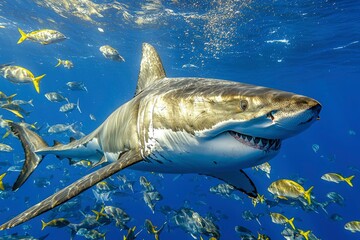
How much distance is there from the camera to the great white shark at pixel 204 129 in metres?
2.12

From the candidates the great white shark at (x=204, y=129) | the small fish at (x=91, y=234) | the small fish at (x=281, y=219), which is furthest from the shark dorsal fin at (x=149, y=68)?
the small fish at (x=281, y=219)

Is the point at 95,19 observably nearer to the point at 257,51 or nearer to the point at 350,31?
the point at 257,51

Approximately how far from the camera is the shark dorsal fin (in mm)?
5062

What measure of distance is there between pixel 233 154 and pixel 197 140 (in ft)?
1.19

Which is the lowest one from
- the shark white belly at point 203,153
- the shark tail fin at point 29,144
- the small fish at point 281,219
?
the small fish at point 281,219

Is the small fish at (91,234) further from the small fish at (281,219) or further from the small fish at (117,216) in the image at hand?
the small fish at (281,219)

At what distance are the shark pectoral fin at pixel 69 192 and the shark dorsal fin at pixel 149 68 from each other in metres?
1.97

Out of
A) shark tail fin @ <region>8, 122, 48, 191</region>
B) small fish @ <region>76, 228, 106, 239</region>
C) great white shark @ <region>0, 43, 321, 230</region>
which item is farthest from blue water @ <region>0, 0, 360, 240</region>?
great white shark @ <region>0, 43, 321, 230</region>

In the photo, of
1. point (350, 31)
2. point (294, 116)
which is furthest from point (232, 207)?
point (294, 116)

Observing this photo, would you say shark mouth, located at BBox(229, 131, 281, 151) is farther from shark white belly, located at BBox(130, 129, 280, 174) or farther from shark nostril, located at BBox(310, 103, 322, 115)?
shark nostril, located at BBox(310, 103, 322, 115)

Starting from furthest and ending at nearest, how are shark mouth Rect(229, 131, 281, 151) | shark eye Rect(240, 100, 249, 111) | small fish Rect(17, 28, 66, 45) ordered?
small fish Rect(17, 28, 66, 45)
shark mouth Rect(229, 131, 281, 151)
shark eye Rect(240, 100, 249, 111)

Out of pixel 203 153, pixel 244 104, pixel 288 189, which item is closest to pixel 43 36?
pixel 203 153

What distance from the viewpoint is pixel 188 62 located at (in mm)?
33594

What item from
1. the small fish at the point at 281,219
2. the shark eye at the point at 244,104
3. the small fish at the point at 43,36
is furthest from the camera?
the small fish at the point at 43,36
